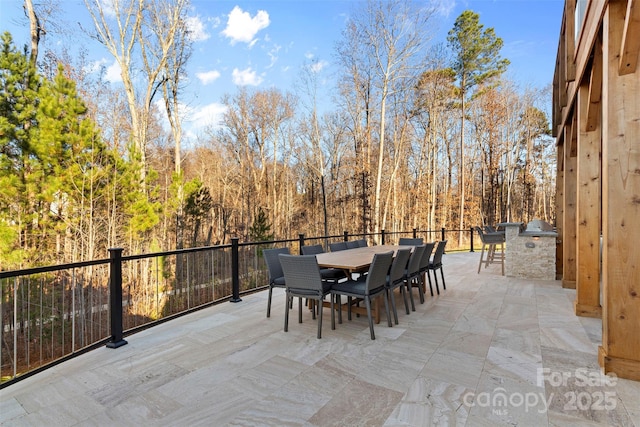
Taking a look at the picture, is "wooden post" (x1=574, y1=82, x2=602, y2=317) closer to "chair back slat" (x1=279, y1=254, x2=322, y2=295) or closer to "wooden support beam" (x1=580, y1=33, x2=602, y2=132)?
"wooden support beam" (x1=580, y1=33, x2=602, y2=132)

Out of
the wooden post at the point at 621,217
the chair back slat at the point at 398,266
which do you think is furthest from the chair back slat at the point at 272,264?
the wooden post at the point at 621,217

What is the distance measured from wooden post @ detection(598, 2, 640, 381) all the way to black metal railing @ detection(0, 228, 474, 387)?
381cm

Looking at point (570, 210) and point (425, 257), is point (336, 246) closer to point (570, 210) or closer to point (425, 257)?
point (425, 257)

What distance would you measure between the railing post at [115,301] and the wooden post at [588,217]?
4.98 metres

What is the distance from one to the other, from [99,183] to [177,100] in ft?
22.1

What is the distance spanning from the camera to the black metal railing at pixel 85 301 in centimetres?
288

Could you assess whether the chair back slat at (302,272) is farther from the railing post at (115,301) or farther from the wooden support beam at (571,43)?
the wooden support beam at (571,43)

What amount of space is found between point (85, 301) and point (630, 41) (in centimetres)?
988

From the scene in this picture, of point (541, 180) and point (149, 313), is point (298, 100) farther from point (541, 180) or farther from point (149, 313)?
point (541, 180)

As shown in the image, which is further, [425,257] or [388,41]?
[388,41]

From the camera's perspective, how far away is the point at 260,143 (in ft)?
54.9

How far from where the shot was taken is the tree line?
656 centimetres

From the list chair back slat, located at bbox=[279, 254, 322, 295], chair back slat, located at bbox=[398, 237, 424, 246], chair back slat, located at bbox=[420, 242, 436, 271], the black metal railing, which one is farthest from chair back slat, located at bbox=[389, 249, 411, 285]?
the black metal railing

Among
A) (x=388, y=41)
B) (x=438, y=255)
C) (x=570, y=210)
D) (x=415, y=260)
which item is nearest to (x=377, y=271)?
(x=415, y=260)
